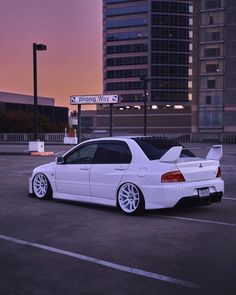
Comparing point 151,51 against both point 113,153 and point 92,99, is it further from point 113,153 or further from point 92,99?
point 113,153

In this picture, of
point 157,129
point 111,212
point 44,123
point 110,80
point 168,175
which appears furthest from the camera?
point 110,80

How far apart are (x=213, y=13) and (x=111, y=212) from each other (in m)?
78.3

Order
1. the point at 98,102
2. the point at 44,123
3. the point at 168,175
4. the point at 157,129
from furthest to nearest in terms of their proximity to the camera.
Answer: the point at 157,129 < the point at 44,123 < the point at 98,102 < the point at 168,175

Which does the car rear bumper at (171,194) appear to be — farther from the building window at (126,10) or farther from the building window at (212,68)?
the building window at (126,10)

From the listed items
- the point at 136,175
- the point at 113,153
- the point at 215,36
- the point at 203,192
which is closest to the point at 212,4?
the point at 215,36

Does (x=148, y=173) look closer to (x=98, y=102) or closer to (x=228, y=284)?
(x=228, y=284)

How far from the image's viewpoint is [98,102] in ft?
128

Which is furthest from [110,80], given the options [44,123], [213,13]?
[44,123]

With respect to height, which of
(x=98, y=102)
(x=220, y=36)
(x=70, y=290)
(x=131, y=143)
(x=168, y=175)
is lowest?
(x=70, y=290)

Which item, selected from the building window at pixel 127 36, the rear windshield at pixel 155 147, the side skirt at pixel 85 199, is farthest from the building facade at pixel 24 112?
the rear windshield at pixel 155 147

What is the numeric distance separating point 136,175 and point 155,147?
0.84 metres

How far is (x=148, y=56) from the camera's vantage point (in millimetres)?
147125

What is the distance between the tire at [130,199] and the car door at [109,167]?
0.21 m

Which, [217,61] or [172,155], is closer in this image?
[172,155]
